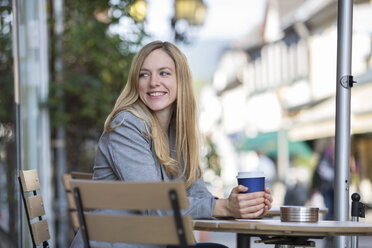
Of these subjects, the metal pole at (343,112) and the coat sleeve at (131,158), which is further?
the metal pole at (343,112)

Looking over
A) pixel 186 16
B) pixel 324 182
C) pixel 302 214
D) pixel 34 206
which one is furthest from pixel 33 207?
pixel 324 182

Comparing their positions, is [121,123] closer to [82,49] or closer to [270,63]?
[82,49]

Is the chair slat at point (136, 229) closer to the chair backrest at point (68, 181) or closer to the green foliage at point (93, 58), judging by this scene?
the chair backrest at point (68, 181)

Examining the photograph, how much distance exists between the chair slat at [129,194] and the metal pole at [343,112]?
139 centimetres

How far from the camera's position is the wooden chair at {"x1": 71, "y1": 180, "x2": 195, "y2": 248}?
206 centimetres

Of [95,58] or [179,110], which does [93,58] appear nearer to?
[95,58]

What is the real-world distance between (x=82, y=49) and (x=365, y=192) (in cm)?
1134

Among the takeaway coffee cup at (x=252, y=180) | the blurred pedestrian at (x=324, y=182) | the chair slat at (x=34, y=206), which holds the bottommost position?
the blurred pedestrian at (x=324, y=182)

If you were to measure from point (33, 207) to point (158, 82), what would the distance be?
0.72m

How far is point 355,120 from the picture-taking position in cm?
1585

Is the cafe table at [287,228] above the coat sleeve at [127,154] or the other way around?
the other way around

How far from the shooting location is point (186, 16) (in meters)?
6.41

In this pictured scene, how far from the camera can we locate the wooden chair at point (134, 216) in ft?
6.75

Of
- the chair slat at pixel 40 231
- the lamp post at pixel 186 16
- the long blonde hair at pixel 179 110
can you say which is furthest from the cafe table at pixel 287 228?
the lamp post at pixel 186 16
